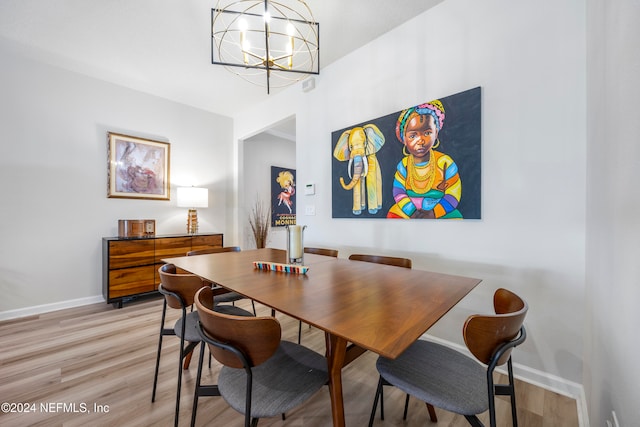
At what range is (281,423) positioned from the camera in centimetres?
→ 138

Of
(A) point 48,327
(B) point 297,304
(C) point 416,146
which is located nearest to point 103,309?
(A) point 48,327

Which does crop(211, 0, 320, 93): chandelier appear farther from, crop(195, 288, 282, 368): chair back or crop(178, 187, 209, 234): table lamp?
crop(178, 187, 209, 234): table lamp

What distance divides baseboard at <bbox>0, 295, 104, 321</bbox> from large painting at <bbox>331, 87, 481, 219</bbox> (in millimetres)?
3352

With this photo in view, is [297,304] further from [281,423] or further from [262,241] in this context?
[262,241]

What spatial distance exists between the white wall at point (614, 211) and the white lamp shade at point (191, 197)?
13.2 ft

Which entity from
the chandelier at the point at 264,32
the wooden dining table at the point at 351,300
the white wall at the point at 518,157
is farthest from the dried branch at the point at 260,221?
the wooden dining table at the point at 351,300

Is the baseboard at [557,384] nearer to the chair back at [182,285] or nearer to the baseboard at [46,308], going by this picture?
the chair back at [182,285]

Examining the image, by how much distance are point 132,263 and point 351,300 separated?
3216 mm

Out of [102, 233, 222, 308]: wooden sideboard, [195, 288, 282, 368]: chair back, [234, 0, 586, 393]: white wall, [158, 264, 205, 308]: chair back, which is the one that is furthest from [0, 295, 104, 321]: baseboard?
[234, 0, 586, 393]: white wall

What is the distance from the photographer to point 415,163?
7.22 feet

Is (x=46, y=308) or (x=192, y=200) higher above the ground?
(x=192, y=200)

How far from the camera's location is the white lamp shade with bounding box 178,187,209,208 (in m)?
3.61

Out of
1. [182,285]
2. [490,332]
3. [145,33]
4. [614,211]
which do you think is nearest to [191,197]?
Result: [145,33]

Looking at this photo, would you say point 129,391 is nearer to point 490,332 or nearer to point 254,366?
point 254,366
